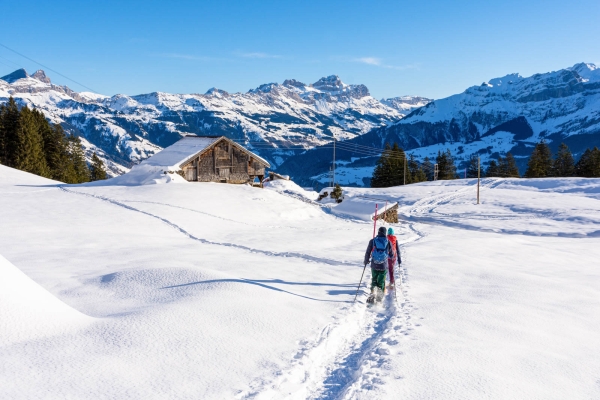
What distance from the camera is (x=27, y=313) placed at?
7.23 metres

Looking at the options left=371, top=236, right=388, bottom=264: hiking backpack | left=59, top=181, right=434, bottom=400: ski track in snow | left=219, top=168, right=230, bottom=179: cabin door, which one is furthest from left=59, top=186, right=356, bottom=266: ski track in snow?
left=219, top=168, right=230, bottom=179: cabin door

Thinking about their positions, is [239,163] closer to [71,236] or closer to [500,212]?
[71,236]

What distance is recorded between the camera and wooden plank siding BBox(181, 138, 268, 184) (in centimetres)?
3888

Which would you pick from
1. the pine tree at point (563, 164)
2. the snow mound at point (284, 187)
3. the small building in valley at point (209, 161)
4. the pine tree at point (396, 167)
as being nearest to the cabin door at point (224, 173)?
the small building in valley at point (209, 161)

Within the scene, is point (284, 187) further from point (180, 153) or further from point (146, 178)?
point (146, 178)

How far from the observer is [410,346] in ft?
26.4

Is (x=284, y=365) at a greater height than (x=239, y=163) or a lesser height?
lesser

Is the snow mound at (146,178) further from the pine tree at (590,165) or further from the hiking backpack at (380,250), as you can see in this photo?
the pine tree at (590,165)

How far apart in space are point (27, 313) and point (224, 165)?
112 feet

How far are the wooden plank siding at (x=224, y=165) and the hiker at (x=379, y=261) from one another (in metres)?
29.1

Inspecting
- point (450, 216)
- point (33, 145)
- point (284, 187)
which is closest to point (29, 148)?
point (33, 145)

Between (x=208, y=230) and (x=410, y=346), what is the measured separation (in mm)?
17295

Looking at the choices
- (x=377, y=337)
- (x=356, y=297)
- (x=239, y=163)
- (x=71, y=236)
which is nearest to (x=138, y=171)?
(x=239, y=163)

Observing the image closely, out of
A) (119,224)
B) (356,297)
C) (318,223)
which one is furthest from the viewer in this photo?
(318,223)
